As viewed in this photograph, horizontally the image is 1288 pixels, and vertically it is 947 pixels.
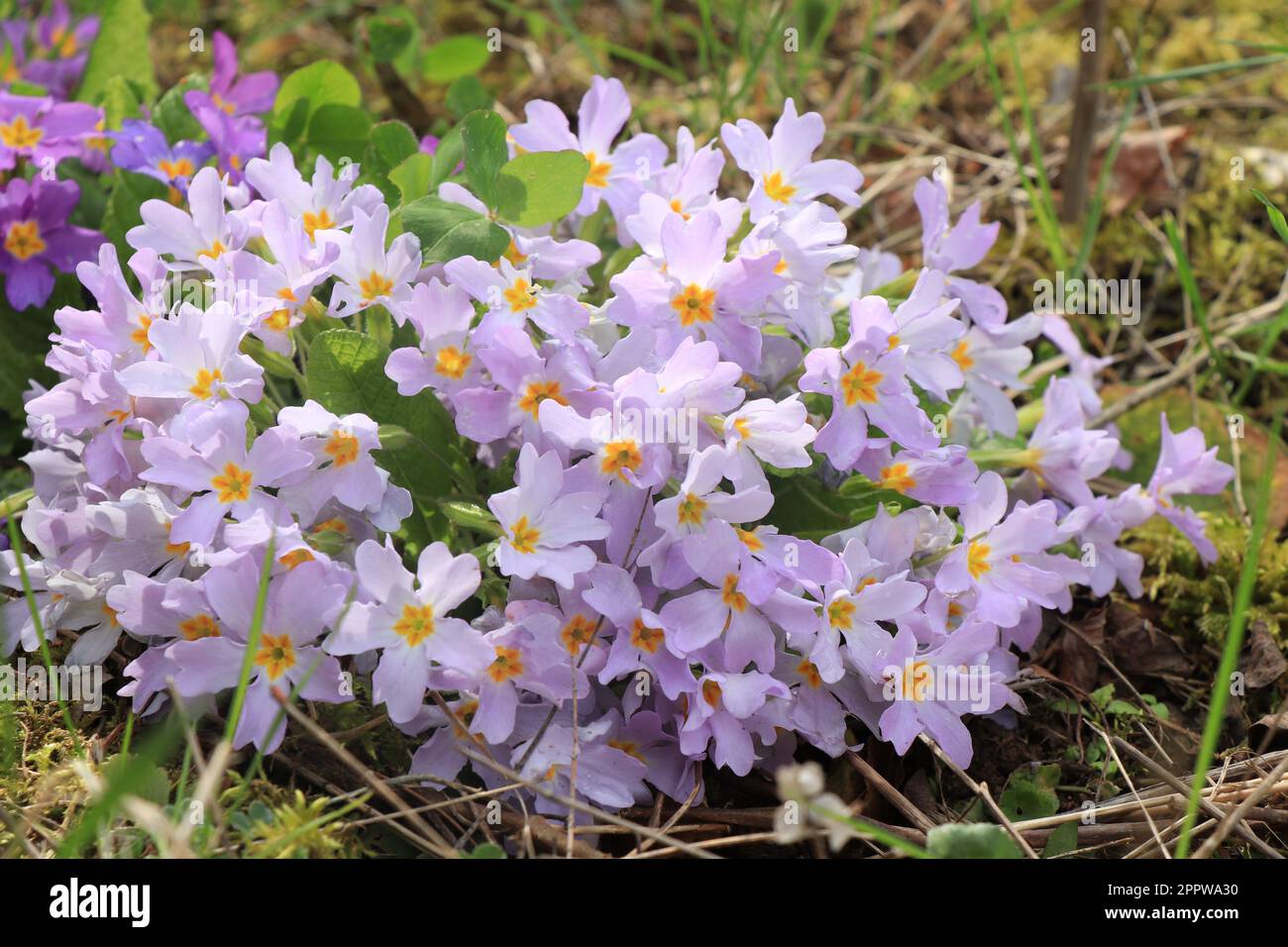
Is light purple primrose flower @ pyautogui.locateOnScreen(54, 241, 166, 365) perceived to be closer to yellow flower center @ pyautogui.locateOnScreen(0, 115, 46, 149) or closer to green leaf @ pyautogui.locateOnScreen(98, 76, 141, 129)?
yellow flower center @ pyautogui.locateOnScreen(0, 115, 46, 149)

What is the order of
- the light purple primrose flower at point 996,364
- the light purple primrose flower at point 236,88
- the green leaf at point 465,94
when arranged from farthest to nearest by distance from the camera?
the light purple primrose flower at point 236,88
the green leaf at point 465,94
the light purple primrose flower at point 996,364

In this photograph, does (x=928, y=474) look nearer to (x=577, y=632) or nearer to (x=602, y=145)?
(x=577, y=632)

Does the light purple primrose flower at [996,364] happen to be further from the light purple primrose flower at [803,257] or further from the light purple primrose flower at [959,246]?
the light purple primrose flower at [803,257]

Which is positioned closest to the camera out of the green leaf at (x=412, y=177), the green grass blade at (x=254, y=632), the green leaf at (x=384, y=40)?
the green grass blade at (x=254, y=632)

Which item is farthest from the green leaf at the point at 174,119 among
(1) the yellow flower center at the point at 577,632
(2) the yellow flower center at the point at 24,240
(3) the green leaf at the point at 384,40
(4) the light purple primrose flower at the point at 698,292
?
(1) the yellow flower center at the point at 577,632

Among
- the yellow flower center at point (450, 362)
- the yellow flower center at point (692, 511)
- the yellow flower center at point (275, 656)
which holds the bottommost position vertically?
the yellow flower center at point (275, 656)

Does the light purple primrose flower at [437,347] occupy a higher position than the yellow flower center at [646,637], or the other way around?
the light purple primrose flower at [437,347]

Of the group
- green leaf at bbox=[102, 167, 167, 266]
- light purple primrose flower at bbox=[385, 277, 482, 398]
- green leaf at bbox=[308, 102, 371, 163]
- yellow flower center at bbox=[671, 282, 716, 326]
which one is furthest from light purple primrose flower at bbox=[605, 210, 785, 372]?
green leaf at bbox=[102, 167, 167, 266]
